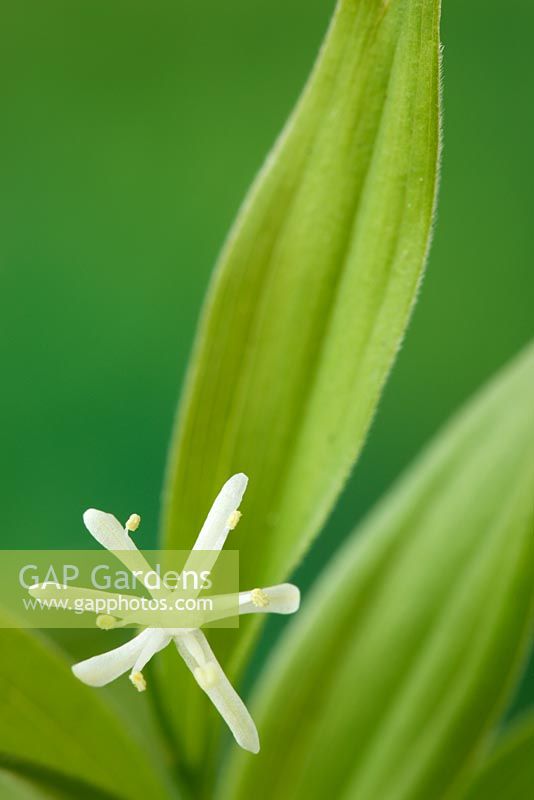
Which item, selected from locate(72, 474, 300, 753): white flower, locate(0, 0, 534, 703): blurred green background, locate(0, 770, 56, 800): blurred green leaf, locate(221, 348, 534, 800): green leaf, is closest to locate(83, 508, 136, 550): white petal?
locate(72, 474, 300, 753): white flower

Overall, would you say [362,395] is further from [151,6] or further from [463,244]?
[151,6]

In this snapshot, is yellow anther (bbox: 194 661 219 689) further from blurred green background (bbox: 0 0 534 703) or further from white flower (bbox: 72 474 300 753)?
blurred green background (bbox: 0 0 534 703)

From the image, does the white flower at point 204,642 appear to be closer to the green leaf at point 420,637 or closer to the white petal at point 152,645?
the white petal at point 152,645

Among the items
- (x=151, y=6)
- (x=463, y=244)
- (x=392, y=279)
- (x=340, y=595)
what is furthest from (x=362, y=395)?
(x=151, y=6)

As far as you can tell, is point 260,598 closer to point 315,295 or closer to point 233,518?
point 233,518

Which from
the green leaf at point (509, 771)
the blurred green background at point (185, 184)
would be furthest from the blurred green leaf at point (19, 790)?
the blurred green background at point (185, 184)

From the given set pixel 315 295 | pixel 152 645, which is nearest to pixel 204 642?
pixel 152 645
